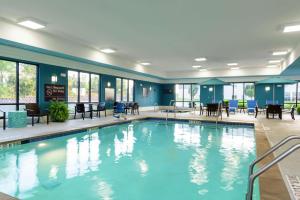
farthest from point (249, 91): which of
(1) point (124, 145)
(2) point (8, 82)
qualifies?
(2) point (8, 82)

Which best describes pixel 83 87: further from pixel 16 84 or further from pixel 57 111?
pixel 16 84

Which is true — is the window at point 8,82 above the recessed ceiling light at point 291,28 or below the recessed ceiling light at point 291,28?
below

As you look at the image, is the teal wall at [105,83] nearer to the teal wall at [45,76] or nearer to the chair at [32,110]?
the teal wall at [45,76]

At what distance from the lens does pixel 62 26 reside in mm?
6539

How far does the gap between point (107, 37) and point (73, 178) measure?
5370mm

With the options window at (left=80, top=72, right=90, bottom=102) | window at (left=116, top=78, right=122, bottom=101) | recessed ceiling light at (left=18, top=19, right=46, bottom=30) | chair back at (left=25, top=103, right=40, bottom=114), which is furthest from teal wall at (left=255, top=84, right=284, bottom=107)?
recessed ceiling light at (left=18, top=19, right=46, bottom=30)

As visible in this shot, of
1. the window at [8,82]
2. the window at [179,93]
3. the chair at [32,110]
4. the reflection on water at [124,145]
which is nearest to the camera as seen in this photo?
the reflection on water at [124,145]

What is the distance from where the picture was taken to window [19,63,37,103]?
26.3 ft

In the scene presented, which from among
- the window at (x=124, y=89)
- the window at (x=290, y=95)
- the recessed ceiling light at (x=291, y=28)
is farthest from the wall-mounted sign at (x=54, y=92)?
the window at (x=290, y=95)

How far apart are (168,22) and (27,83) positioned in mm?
5763

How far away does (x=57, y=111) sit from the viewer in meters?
8.80

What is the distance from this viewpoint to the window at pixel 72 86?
33.3 ft

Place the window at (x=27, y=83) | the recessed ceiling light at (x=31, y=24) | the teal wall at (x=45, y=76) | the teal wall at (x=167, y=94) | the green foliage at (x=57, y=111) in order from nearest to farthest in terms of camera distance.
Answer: the recessed ceiling light at (x=31, y=24) < the window at (x=27, y=83) < the teal wall at (x=45, y=76) < the green foliage at (x=57, y=111) < the teal wall at (x=167, y=94)

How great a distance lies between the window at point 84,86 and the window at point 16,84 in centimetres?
254
